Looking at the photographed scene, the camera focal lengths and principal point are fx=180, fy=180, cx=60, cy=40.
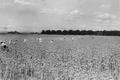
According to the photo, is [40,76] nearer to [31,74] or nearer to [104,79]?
[31,74]

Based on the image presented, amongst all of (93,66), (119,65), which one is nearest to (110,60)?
(119,65)

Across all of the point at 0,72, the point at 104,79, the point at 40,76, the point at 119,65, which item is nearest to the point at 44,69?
the point at 40,76

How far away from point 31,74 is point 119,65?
15.2 feet

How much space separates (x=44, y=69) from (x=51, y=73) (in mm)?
432

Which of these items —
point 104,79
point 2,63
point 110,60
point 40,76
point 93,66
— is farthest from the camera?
point 110,60

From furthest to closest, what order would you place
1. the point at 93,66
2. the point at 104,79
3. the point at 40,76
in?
Result: the point at 93,66 → the point at 40,76 → the point at 104,79

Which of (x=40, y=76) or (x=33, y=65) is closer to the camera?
(x=40, y=76)

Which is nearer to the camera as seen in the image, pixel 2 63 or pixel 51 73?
pixel 51 73

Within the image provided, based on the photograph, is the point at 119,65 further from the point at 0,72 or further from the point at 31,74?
the point at 0,72

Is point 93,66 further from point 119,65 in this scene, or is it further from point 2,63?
point 2,63

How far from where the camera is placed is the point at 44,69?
25.2ft

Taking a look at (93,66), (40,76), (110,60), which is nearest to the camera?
(40,76)

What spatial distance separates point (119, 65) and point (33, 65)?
14.6 ft

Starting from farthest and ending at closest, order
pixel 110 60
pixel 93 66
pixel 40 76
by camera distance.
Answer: pixel 110 60 < pixel 93 66 < pixel 40 76
